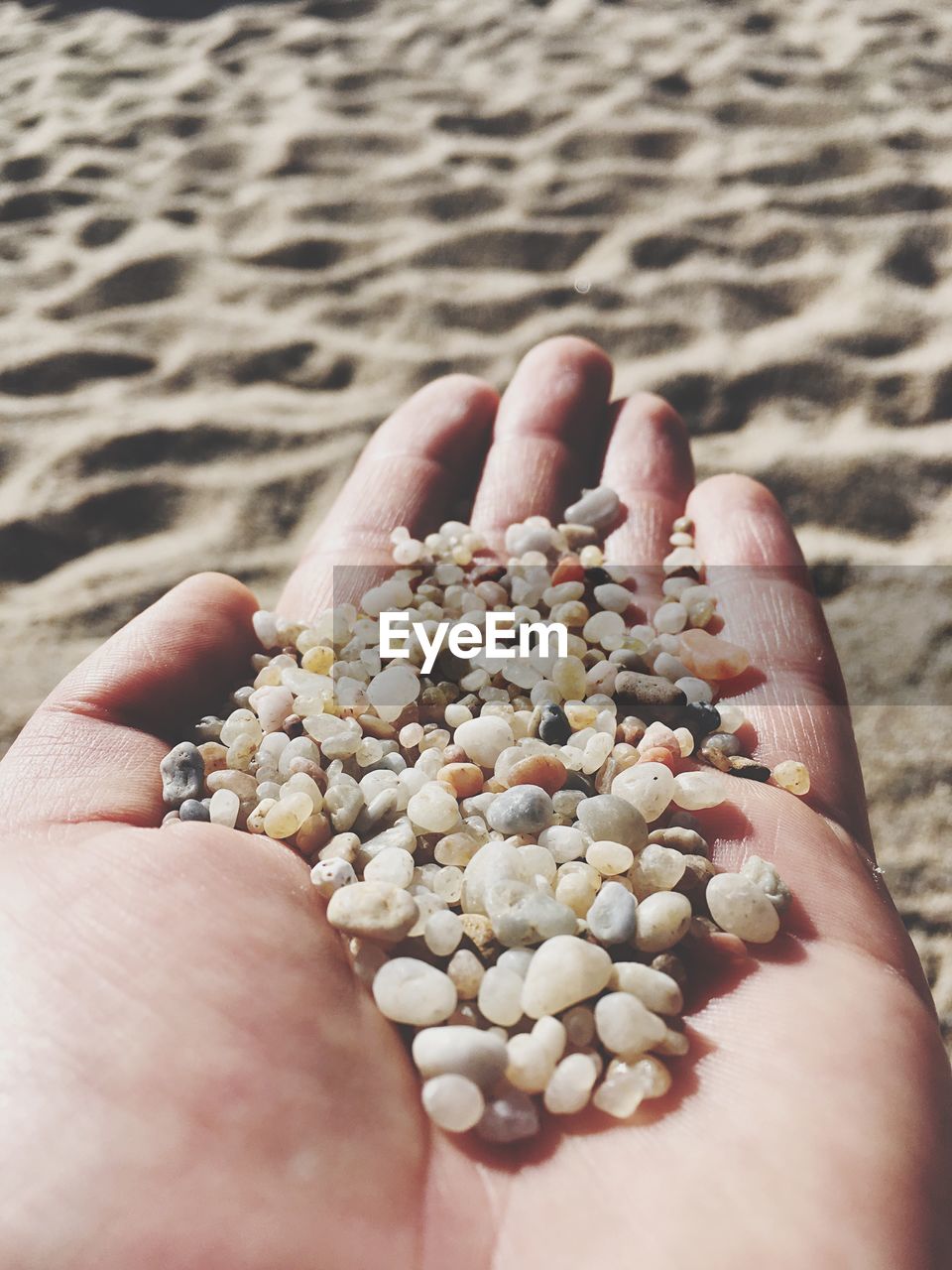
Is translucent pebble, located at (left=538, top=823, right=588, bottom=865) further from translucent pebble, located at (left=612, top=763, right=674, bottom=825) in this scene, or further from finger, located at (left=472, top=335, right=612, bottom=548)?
finger, located at (left=472, top=335, right=612, bottom=548)

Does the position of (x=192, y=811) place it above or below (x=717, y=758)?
above

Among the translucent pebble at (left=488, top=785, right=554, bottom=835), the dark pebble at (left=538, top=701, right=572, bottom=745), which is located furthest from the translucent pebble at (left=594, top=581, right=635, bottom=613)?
the translucent pebble at (left=488, top=785, right=554, bottom=835)

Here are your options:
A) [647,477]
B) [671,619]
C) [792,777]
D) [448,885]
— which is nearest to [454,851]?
[448,885]

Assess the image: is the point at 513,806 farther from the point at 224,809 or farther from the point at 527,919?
the point at 224,809

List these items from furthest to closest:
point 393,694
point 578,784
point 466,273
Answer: point 466,273, point 393,694, point 578,784

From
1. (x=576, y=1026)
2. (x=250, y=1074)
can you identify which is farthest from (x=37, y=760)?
(x=576, y=1026)

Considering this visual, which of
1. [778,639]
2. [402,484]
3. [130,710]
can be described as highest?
[130,710]

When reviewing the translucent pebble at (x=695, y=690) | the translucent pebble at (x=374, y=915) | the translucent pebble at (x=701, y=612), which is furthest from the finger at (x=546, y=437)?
the translucent pebble at (x=374, y=915)
